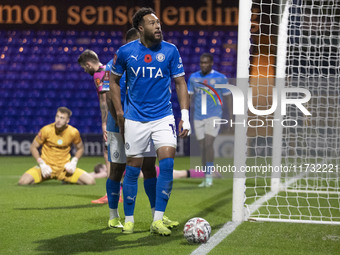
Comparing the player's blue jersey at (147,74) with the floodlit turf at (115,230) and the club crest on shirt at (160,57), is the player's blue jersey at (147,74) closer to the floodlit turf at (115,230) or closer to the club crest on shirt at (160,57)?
the club crest on shirt at (160,57)

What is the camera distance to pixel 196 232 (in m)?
4.59

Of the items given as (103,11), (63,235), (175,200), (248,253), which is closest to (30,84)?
(103,11)

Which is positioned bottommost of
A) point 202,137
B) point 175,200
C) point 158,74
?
point 175,200

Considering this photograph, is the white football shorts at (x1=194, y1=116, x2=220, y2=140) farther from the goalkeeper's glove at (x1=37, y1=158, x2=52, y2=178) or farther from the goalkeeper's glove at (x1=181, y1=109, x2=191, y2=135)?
the goalkeeper's glove at (x1=181, y1=109, x2=191, y2=135)

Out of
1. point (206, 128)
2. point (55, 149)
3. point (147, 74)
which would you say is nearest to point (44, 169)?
point (55, 149)

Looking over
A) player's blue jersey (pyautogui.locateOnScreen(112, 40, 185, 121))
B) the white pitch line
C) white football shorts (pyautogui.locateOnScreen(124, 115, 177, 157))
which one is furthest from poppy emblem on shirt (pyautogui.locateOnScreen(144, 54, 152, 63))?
the white pitch line

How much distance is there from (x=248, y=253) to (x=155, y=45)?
1.74 meters

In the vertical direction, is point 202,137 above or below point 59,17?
below

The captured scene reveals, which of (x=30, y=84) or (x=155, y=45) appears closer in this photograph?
(x=155, y=45)

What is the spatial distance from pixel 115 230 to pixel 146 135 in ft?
2.94

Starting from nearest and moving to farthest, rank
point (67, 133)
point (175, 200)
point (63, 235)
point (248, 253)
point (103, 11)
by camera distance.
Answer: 1. point (248, 253)
2. point (63, 235)
3. point (175, 200)
4. point (67, 133)
5. point (103, 11)

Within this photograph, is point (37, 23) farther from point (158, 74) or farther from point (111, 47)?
point (158, 74)

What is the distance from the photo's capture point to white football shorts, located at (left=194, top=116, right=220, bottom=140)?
916cm

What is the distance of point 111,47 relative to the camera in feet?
51.4
